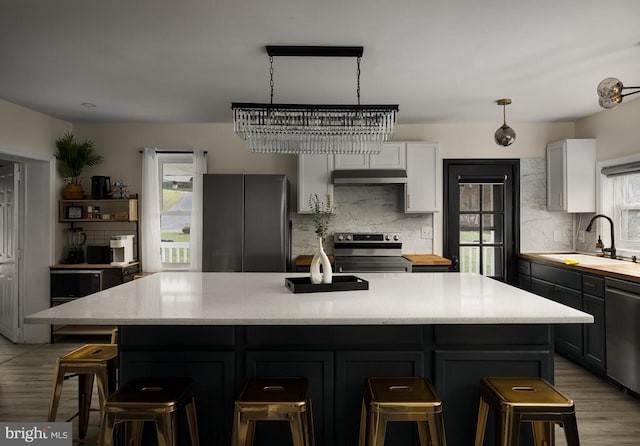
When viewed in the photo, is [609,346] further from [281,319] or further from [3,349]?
[3,349]

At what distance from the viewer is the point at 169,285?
2863mm

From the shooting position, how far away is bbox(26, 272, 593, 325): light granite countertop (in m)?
1.95

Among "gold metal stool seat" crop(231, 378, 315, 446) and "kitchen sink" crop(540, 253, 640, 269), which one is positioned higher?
"kitchen sink" crop(540, 253, 640, 269)

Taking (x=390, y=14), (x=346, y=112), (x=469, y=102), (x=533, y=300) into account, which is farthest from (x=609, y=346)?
(x=390, y=14)

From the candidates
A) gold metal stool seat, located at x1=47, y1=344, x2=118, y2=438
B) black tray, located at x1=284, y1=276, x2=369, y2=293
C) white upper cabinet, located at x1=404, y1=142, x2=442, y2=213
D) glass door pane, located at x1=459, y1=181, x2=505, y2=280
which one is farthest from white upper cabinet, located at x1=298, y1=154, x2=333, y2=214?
gold metal stool seat, located at x1=47, y1=344, x2=118, y2=438

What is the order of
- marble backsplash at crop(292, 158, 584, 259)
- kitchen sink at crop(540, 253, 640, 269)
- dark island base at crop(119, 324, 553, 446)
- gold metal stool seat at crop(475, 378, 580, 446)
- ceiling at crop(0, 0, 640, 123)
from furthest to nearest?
marble backsplash at crop(292, 158, 584, 259) < kitchen sink at crop(540, 253, 640, 269) < ceiling at crop(0, 0, 640, 123) < dark island base at crop(119, 324, 553, 446) < gold metal stool seat at crop(475, 378, 580, 446)

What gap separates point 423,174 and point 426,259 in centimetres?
95

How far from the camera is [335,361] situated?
2238 mm

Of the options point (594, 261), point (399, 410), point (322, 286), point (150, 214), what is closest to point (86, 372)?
point (322, 286)

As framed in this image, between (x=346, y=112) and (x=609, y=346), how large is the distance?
284cm

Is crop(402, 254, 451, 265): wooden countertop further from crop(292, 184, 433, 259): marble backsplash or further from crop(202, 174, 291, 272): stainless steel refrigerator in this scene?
crop(202, 174, 291, 272): stainless steel refrigerator

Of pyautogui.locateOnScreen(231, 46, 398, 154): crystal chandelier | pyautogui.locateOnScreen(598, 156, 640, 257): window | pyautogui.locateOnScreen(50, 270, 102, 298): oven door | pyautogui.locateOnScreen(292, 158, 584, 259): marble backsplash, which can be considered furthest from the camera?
pyautogui.locateOnScreen(292, 158, 584, 259): marble backsplash

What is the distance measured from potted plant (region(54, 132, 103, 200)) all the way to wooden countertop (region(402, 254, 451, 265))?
3849mm

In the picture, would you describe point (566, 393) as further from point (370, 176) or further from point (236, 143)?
point (236, 143)
